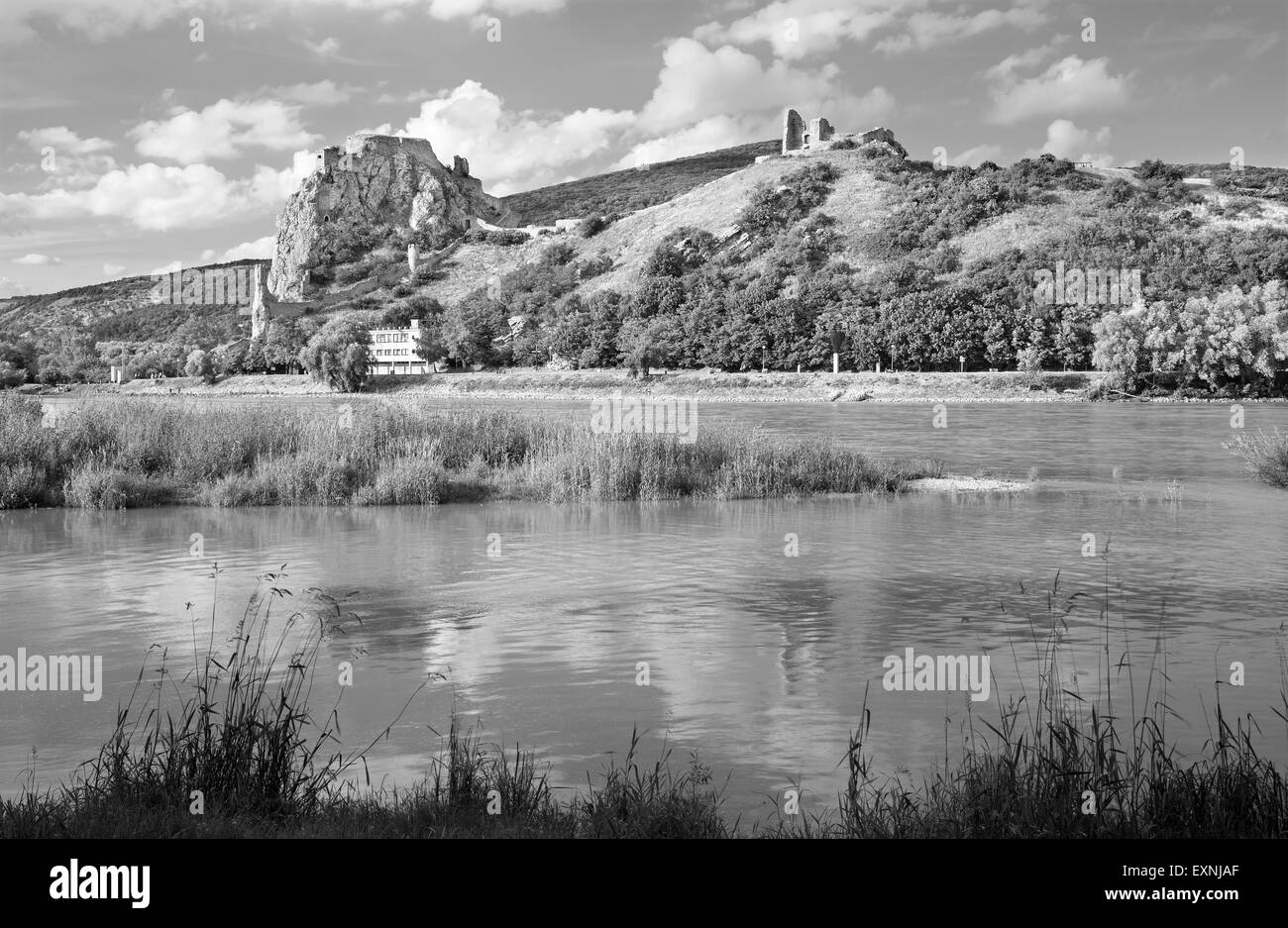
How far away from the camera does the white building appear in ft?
397

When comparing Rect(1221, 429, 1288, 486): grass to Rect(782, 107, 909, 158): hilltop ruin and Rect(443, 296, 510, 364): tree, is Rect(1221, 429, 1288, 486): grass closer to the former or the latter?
Rect(443, 296, 510, 364): tree

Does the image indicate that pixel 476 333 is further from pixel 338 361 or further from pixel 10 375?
pixel 10 375

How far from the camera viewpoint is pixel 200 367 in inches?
4705

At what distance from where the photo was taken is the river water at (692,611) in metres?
7.71

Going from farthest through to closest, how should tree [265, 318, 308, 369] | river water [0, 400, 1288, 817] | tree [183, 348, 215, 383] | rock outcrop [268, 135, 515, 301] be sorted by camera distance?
rock outcrop [268, 135, 515, 301] → tree [265, 318, 308, 369] → tree [183, 348, 215, 383] → river water [0, 400, 1288, 817]

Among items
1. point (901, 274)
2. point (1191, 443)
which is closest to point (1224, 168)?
point (901, 274)

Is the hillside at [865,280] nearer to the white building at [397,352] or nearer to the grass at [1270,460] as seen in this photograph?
the white building at [397,352]

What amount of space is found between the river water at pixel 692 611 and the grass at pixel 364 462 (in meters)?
0.82

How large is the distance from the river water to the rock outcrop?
17335cm

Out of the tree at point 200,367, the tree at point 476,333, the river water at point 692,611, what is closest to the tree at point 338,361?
the tree at point 476,333

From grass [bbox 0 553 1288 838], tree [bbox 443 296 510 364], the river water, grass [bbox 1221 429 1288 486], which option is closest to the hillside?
tree [bbox 443 296 510 364]

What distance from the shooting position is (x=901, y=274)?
348 ft

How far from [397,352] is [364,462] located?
10842 cm

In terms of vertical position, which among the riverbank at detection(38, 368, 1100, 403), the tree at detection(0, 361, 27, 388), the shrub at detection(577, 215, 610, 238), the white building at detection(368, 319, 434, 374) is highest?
the shrub at detection(577, 215, 610, 238)
